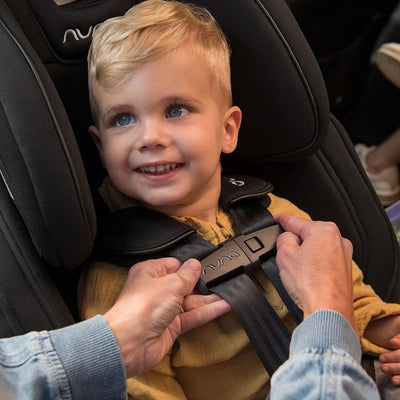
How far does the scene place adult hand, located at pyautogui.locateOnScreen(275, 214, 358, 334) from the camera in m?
0.95

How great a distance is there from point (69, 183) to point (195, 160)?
263 millimetres

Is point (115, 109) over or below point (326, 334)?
over

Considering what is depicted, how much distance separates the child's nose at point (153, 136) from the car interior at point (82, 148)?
5.4 inches

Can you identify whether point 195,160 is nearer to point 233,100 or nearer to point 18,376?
point 233,100

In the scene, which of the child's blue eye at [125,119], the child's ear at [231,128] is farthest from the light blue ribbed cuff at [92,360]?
the child's ear at [231,128]

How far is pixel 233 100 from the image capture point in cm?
123

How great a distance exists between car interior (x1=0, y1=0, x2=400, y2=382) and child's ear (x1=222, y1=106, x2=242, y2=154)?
0.05m

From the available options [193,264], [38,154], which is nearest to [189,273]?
[193,264]

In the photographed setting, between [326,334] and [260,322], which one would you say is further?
[260,322]

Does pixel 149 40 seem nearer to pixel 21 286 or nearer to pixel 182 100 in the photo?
pixel 182 100

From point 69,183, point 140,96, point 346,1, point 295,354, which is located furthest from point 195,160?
point 346,1

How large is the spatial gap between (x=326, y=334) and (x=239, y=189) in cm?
44

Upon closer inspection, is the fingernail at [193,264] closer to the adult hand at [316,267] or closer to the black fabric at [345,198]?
the adult hand at [316,267]

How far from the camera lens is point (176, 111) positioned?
1.06m
